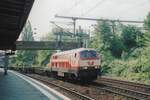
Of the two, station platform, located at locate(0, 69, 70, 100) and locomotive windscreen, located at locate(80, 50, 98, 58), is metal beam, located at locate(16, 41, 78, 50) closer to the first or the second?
locomotive windscreen, located at locate(80, 50, 98, 58)

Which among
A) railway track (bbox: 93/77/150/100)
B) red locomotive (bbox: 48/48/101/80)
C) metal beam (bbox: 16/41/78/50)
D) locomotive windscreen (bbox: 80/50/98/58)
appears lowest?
railway track (bbox: 93/77/150/100)

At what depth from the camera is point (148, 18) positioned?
80000mm

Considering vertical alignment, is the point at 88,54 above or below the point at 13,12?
below

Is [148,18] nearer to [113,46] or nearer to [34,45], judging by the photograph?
[113,46]

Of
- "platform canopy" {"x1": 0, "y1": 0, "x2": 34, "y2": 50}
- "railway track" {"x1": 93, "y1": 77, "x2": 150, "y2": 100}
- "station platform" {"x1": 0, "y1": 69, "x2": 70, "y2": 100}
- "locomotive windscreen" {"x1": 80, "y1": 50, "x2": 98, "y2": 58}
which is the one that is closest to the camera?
"platform canopy" {"x1": 0, "y1": 0, "x2": 34, "y2": 50}

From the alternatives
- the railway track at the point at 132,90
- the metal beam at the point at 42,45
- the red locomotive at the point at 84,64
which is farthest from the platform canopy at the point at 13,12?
the metal beam at the point at 42,45

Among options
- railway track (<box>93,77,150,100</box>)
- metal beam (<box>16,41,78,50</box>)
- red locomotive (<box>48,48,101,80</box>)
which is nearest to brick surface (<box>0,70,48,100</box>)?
railway track (<box>93,77,150,100</box>)

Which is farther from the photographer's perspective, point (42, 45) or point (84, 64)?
point (42, 45)

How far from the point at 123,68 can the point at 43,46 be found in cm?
3651

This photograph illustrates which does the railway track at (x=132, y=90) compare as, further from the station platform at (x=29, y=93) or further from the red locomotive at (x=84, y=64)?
the station platform at (x=29, y=93)

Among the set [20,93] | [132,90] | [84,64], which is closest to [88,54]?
[84,64]

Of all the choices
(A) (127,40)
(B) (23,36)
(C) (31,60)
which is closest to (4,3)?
(A) (127,40)

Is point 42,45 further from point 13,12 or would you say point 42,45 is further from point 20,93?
point 13,12

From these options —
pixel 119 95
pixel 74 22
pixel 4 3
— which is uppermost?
pixel 74 22
